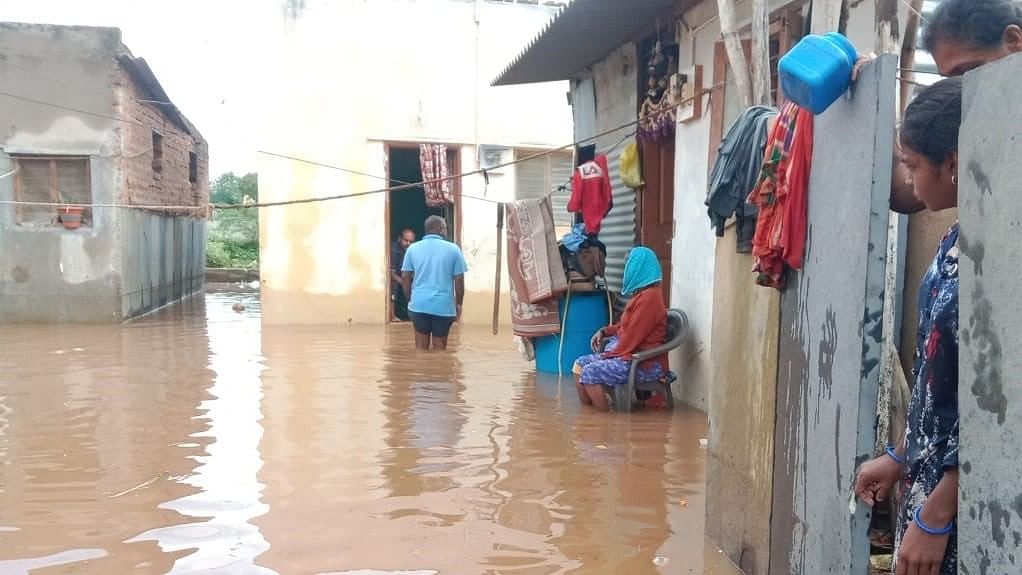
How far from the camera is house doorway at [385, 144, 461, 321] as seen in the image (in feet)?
43.8

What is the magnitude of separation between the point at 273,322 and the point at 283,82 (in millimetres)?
3817

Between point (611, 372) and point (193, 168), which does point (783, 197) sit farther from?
point (193, 168)

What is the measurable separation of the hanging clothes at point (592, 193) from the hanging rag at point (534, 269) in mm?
315

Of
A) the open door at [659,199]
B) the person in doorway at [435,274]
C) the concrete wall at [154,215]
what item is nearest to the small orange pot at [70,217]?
the concrete wall at [154,215]

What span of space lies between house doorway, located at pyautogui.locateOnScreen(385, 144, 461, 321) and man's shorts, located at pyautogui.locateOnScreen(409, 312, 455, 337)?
3.64m

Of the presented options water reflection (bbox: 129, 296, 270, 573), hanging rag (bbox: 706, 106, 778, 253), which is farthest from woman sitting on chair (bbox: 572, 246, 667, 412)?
hanging rag (bbox: 706, 106, 778, 253)

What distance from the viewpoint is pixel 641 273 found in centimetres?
612

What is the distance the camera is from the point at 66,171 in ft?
43.0

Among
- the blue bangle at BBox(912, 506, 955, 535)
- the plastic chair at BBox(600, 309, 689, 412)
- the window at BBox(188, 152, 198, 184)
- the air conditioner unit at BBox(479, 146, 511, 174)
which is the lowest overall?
the plastic chair at BBox(600, 309, 689, 412)

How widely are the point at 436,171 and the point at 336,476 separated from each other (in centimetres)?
915

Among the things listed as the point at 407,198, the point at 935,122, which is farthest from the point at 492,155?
the point at 935,122

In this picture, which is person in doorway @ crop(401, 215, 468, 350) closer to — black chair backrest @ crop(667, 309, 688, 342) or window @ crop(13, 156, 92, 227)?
black chair backrest @ crop(667, 309, 688, 342)

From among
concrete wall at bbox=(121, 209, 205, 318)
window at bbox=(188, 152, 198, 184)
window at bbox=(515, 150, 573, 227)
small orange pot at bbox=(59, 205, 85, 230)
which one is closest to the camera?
small orange pot at bbox=(59, 205, 85, 230)

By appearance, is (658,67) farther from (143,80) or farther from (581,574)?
(143,80)
